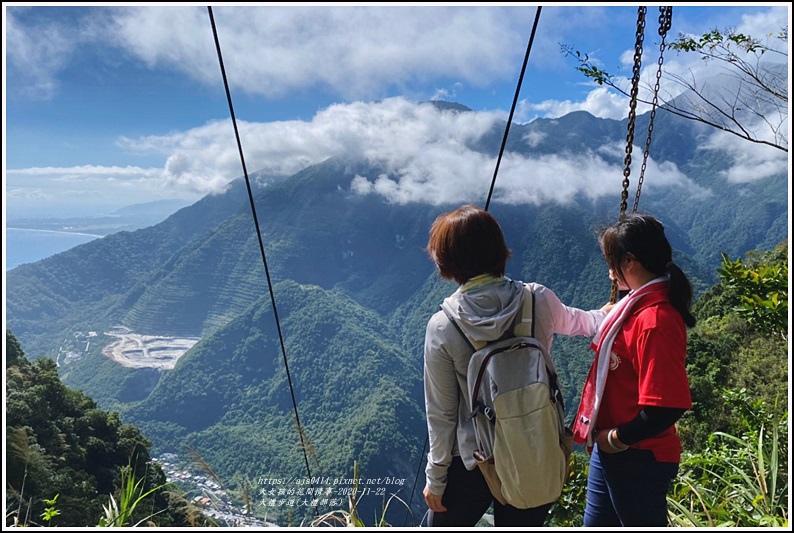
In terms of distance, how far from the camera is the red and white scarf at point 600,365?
149cm

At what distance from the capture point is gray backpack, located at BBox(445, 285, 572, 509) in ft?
4.50

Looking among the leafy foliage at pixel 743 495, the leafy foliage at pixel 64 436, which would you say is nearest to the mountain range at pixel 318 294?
the leafy foliage at pixel 64 436

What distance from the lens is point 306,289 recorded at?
353 feet

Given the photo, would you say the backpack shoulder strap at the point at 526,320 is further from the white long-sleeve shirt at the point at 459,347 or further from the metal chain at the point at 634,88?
the metal chain at the point at 634,88

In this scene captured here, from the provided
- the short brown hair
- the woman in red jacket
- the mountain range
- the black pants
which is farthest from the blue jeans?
the mountain range

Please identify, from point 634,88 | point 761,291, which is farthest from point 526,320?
point 761,291

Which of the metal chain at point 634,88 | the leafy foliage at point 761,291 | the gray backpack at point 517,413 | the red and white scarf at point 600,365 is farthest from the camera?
the leafy foliage at point 761,291

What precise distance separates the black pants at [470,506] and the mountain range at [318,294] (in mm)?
40028

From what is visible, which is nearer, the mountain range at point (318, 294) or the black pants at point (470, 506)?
the black pants at point (470, 506)

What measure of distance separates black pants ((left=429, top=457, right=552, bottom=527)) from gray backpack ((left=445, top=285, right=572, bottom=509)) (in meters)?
0.06

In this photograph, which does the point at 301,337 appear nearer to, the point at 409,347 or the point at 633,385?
the point at 409,347

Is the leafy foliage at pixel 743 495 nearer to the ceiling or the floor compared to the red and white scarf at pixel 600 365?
nearer to the floor

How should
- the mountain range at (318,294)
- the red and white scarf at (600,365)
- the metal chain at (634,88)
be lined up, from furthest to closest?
the mountain range at (318,294) → the metal chain at (634,88) → the red and white scarf at (600,365)

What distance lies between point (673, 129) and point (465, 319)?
515 feet
